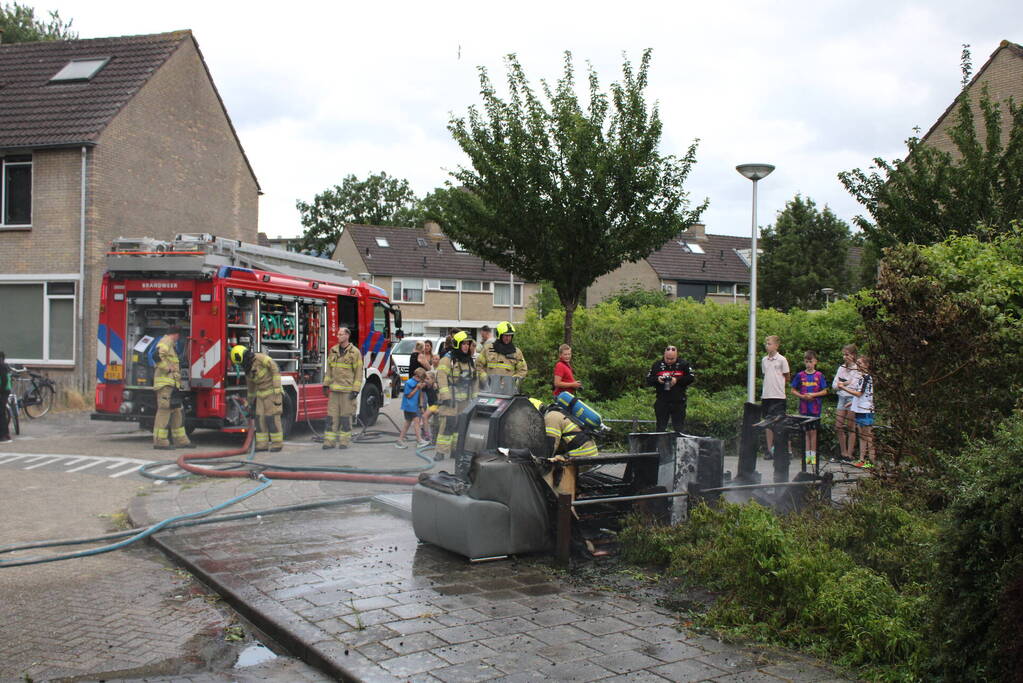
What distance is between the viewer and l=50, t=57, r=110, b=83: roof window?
2267 cm

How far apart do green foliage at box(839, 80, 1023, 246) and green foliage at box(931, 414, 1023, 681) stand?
11.7 meters

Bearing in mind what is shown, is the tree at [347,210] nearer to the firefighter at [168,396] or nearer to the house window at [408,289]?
the house window at [408,289]

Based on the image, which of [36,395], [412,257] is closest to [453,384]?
[36,395]

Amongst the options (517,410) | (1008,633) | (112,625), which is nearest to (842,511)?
(517,410)

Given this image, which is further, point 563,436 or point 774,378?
point 774,378

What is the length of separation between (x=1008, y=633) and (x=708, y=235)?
58629mm

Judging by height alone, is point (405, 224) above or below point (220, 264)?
above

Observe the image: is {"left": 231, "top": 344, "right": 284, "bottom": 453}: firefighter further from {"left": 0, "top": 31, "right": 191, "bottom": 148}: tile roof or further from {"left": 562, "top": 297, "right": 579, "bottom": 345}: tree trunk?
{"left": 0, "top": 31, "right": 191, "bottom": 148}: tile roof

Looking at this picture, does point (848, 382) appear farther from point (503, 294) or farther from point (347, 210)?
point (347, 210)

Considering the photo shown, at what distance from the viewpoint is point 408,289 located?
165ft

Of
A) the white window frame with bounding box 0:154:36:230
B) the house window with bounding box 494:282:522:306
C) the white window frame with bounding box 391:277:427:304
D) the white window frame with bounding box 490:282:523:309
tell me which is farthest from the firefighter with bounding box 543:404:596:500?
the house window with bounding box 494:282:522:306

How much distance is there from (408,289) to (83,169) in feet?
99.1

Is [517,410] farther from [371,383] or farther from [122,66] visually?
[122,66]

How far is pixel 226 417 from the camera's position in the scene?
527 inches
